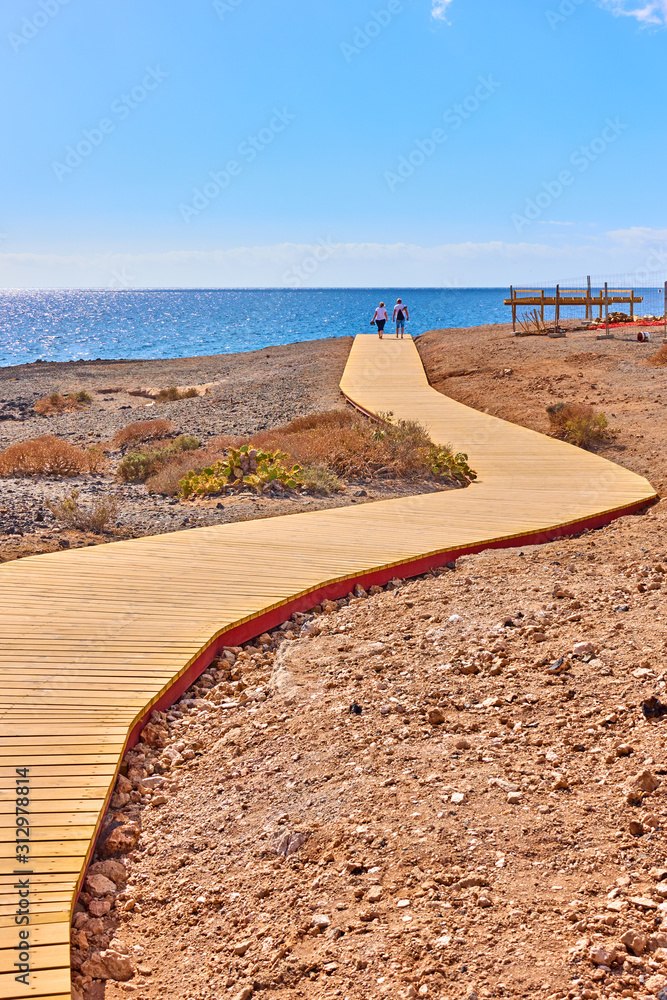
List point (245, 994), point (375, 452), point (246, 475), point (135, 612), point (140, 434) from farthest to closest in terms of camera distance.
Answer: point (140, 434) → point (375, 452) → point (246, 475) → point (135, 612) → point (245, 994)

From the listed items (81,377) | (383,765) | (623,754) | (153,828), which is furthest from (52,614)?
(81,377)

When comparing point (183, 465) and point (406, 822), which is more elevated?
point (183, 465)

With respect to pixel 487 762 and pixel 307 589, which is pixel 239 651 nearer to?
pixel 307 589

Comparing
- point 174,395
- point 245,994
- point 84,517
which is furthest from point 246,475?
point 174,395

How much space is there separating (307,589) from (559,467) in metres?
6.26

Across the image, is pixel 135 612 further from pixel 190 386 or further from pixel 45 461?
pixel 190 386

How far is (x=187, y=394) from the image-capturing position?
85.9ft

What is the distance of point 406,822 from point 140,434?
49.3ft

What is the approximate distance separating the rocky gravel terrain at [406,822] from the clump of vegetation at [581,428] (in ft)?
27.1

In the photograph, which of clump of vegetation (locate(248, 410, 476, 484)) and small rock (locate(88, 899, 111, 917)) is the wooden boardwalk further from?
clump of vegetation (locate(248, 410, 476, 484))

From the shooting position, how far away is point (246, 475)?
A: 37.6 ft

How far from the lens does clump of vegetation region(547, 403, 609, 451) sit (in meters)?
14.0

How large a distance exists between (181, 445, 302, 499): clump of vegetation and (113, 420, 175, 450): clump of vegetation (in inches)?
252

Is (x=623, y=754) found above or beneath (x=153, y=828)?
above
